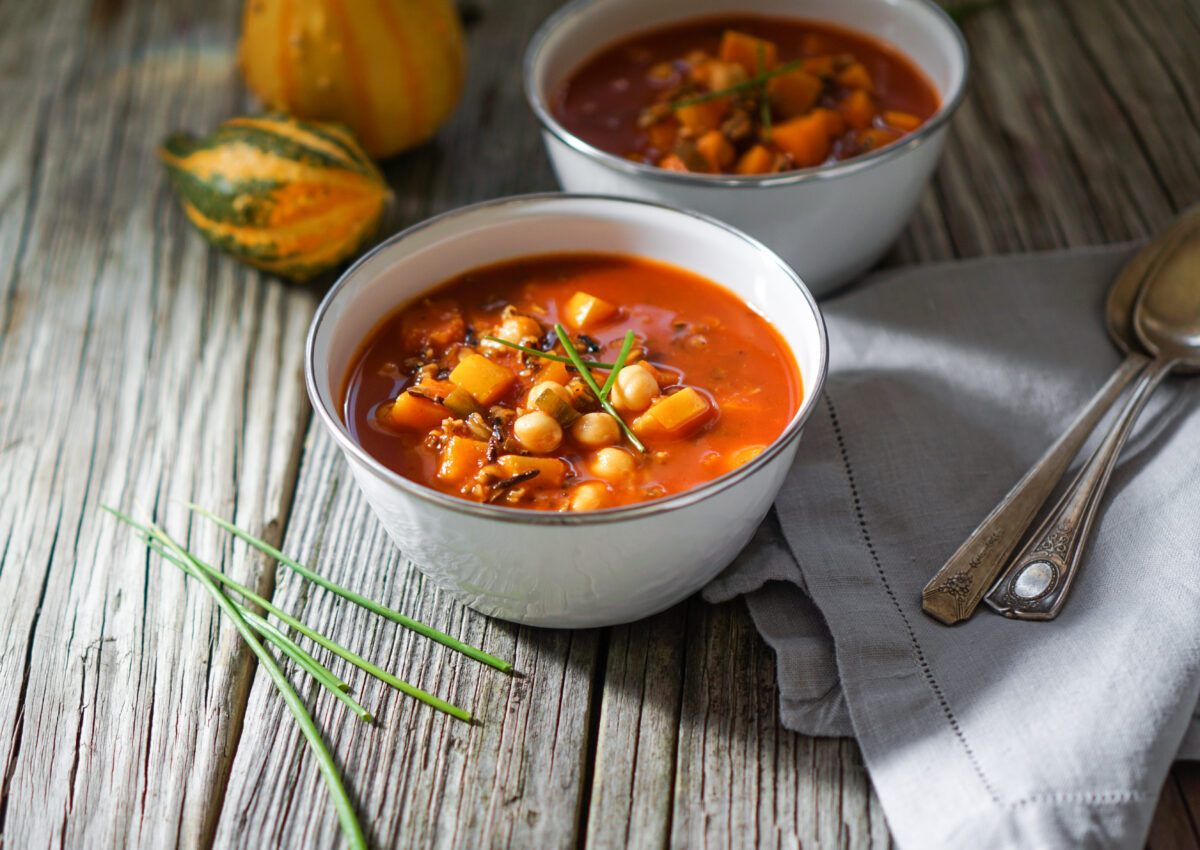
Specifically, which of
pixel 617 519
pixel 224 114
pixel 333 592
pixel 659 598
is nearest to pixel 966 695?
pixel 659 598

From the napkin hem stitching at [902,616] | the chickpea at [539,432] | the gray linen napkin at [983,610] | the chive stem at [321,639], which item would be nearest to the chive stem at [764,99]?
the gray linen napkin at [983,610]

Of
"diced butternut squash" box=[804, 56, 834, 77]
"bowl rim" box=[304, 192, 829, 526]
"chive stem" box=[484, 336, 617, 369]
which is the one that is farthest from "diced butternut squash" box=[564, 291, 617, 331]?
"diced butternut squash" box=[804, 56, 834, 77]

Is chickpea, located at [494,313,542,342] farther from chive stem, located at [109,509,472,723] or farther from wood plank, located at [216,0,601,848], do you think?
chive stem, located at [109,509,472,723]

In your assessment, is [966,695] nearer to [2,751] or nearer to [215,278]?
[2,751]

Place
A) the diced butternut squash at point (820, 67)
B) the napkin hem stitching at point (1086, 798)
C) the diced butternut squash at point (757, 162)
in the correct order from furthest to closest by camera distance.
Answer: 1. the diced butternut squash at point (820, 67)
2. the diced butternut squash at point (757, 162)
3. the napkin hem stitching at point (1086, 798)

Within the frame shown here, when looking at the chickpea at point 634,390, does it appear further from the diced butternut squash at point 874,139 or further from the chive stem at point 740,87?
the diced butternut squash at point 874,139

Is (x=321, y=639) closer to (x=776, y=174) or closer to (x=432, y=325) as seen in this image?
(x=432, y=325)

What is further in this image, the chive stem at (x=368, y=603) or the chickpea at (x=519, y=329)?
the chickpea at (x=519, y=329)

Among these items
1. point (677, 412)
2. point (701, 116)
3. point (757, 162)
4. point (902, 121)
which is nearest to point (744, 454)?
point (677, 412)
